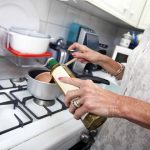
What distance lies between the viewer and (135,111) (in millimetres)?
428

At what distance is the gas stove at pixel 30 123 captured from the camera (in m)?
0.56

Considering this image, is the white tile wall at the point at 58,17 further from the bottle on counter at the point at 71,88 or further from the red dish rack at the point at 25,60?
the bottle on counter at the point at 71,88

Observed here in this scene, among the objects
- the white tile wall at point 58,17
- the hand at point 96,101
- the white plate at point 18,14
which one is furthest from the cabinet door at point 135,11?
the hand at point 96,101

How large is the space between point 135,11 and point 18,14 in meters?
0.83

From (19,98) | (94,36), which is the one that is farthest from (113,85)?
(19,98)

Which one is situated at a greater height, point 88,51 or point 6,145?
point 88,51

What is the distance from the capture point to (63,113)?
767mm

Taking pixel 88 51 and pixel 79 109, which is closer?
pixel 79 109

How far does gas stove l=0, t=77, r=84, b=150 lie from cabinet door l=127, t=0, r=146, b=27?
2.58 feet

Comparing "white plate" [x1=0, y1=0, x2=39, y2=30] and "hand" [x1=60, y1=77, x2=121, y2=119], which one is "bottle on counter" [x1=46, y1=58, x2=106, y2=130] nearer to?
"hand" [x1=60, y1=77, x2=121, y2=119]

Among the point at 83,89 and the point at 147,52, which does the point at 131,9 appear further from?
the point at 83,89

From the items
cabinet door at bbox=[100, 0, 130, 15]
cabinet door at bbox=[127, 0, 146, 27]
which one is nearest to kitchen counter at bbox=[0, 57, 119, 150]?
cabinet door at bbox=[100, 0, 130, 15]

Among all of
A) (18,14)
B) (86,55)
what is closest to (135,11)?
(86,55)

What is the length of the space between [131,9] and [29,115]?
37.7 inches
